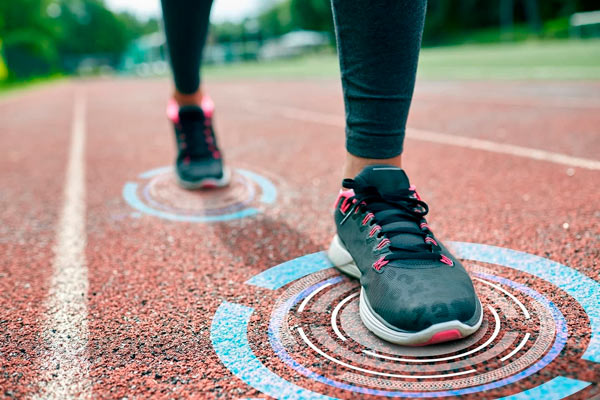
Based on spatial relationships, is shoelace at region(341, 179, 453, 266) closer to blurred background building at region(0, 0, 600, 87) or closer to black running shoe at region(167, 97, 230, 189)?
black running shoe at region(167, 97, 230, 189)

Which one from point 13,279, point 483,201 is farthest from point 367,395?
point 483,201

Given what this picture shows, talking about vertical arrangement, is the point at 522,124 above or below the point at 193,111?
below

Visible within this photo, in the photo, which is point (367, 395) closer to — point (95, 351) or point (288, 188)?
point (95, 351)

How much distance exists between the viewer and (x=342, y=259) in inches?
56.4

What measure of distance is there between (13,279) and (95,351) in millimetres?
606

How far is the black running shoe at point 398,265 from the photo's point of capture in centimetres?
106

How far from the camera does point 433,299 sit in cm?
107

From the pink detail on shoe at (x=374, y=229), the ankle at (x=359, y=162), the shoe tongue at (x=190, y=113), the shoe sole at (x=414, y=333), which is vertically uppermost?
the shoe tongue at (x=190, y=113)

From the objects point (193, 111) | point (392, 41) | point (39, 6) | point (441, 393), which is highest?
point (39, 6)

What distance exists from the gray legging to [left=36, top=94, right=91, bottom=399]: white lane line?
84 cm

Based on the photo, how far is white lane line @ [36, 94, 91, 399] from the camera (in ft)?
3.28

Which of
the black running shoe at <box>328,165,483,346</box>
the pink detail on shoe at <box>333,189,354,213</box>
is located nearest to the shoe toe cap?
the black running shoe at <box>328,165,483,346</box>
